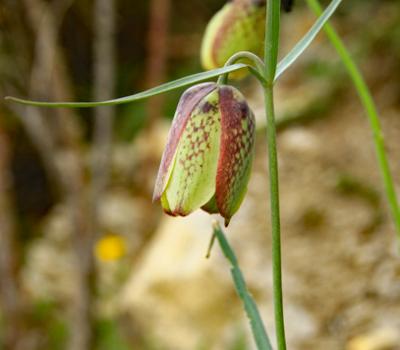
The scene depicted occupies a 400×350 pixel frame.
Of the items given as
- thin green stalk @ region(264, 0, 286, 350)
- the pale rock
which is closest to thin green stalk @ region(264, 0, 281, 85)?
thin green stalk @ region(264, 0, 286, 350)

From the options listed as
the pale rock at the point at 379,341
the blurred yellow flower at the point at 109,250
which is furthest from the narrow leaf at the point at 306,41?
the blurred yellow flower at the point at 109,250

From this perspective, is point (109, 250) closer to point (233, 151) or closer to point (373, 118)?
point (373, 118)

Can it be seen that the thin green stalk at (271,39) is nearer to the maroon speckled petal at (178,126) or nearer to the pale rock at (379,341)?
the maroon speckled petal at (178,126)

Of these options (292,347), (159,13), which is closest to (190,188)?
(292,347)

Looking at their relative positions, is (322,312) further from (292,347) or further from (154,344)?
(154,344)

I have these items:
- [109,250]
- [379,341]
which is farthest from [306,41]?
[109,250]

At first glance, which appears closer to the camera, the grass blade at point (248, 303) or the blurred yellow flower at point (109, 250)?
the grass blade at point (248, 303)
